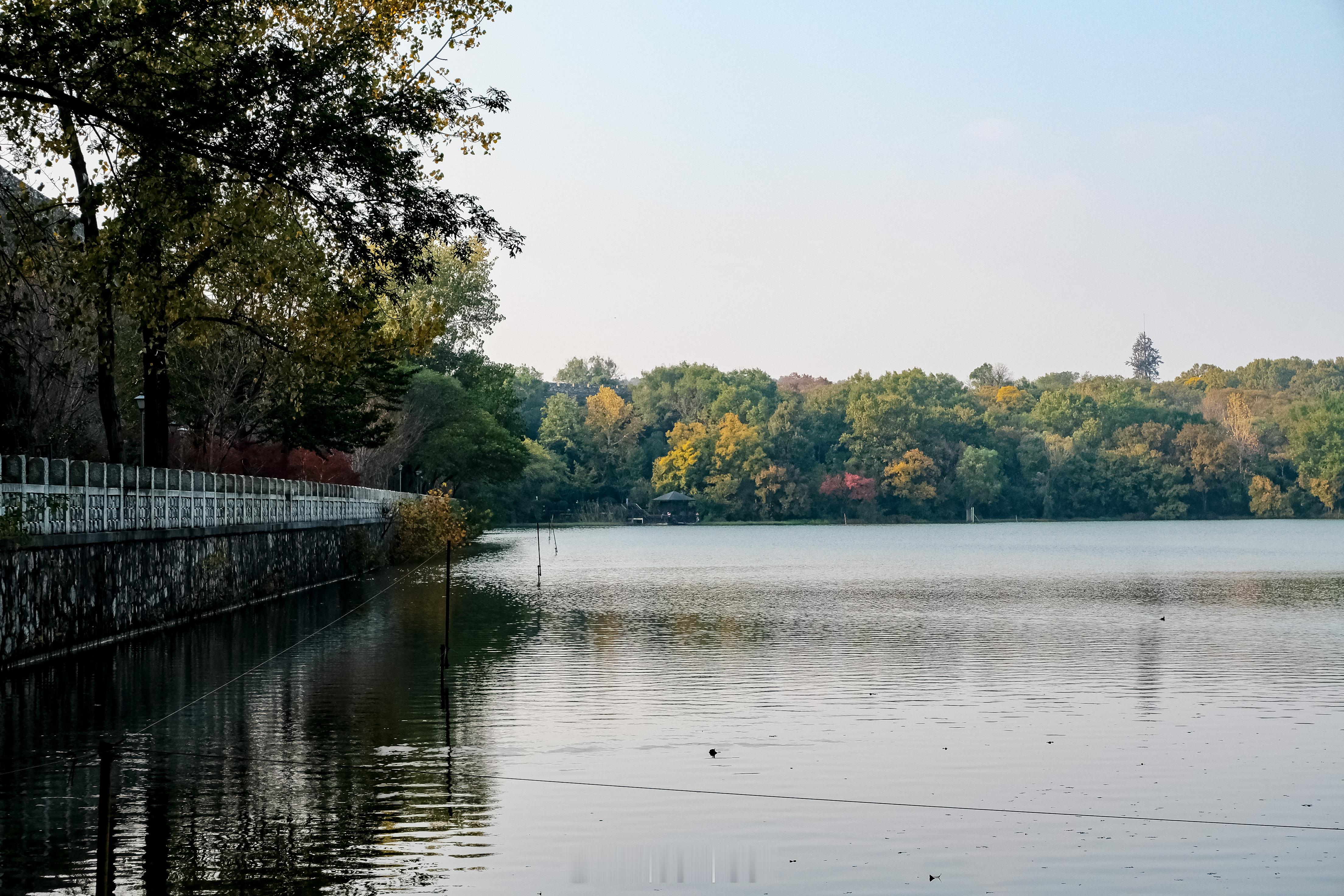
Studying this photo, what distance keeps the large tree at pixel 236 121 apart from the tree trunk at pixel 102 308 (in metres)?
0.09

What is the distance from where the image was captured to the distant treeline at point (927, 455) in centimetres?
16562

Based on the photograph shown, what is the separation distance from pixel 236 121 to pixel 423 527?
48.2 meters

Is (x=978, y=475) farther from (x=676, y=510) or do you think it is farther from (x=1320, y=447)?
(x=1320, y=447)

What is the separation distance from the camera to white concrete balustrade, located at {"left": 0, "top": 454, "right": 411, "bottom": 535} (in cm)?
2244

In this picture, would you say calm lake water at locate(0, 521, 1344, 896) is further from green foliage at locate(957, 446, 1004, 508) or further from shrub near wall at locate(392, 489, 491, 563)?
green foliage at locate(957, 446, 1004, 508)

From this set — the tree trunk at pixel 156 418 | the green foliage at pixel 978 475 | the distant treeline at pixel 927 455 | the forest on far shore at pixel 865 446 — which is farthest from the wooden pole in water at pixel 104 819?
the green foliage at pixel 978 475

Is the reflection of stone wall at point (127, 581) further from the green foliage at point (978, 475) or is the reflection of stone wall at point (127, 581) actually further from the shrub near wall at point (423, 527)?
the green foliage at point (978, 475)

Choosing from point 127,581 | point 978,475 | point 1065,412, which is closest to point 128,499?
point 127,581

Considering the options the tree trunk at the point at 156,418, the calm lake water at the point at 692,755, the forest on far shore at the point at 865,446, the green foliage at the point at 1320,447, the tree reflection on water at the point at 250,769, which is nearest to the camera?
the tree reflection on water at the point at 250,769

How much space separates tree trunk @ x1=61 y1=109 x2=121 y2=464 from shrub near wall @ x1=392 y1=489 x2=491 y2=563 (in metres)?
26.4

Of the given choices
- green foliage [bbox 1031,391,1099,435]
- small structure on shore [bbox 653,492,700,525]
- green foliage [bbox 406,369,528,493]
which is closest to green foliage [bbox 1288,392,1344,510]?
green foliage [bbox 1031,391,1099,435]

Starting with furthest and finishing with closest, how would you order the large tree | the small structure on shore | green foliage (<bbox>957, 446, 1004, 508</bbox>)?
green foliage (<bbox>957, 446, 1004, 508</bbox>) < the small structure on shore < the large tree

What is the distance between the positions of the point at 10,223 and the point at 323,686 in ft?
60.1

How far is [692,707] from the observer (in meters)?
20.2
